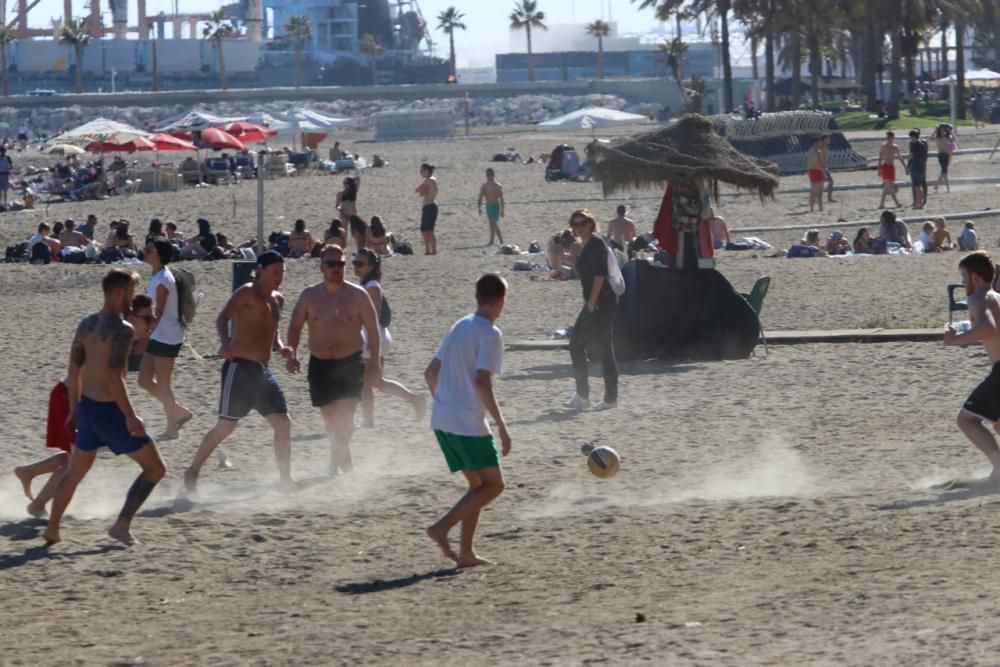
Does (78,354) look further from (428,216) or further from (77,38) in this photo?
(77,38)

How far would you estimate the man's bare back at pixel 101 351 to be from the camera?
744 centimetres

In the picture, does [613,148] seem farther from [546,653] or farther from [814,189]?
[814,189]

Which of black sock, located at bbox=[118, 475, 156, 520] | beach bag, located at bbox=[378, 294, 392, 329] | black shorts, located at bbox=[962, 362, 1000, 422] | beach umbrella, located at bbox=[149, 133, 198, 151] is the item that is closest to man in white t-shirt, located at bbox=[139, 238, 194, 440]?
beach bag, located at bbox=[378, 294, 392, 329]

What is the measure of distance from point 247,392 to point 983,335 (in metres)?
3.99

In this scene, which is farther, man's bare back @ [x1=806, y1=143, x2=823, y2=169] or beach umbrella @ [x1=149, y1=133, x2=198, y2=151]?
beach umbrella @ [x1=149, y1=133, x2=198, y2=151]

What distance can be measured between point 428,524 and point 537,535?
2.20ft

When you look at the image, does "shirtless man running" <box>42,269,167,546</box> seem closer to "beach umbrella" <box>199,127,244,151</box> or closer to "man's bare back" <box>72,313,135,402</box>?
"man's bare back" <box>72,313,135,402</box>

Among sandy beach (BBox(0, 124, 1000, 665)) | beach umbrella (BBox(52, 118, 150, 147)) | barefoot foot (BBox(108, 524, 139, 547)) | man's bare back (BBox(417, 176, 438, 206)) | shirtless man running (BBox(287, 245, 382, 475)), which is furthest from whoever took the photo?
beach umbrella (BBox(52, 118, 150, 147))

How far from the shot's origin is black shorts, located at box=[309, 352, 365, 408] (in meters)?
9.28

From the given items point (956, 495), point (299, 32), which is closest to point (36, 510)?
point (956, 495)

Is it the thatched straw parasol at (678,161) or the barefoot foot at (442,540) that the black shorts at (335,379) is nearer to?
the barefoot foot at (442,540)

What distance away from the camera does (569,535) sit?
7855mm

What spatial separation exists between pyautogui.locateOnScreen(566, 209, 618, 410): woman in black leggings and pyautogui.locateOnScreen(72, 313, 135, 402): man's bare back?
447cm

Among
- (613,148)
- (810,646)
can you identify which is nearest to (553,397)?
(613,148)
